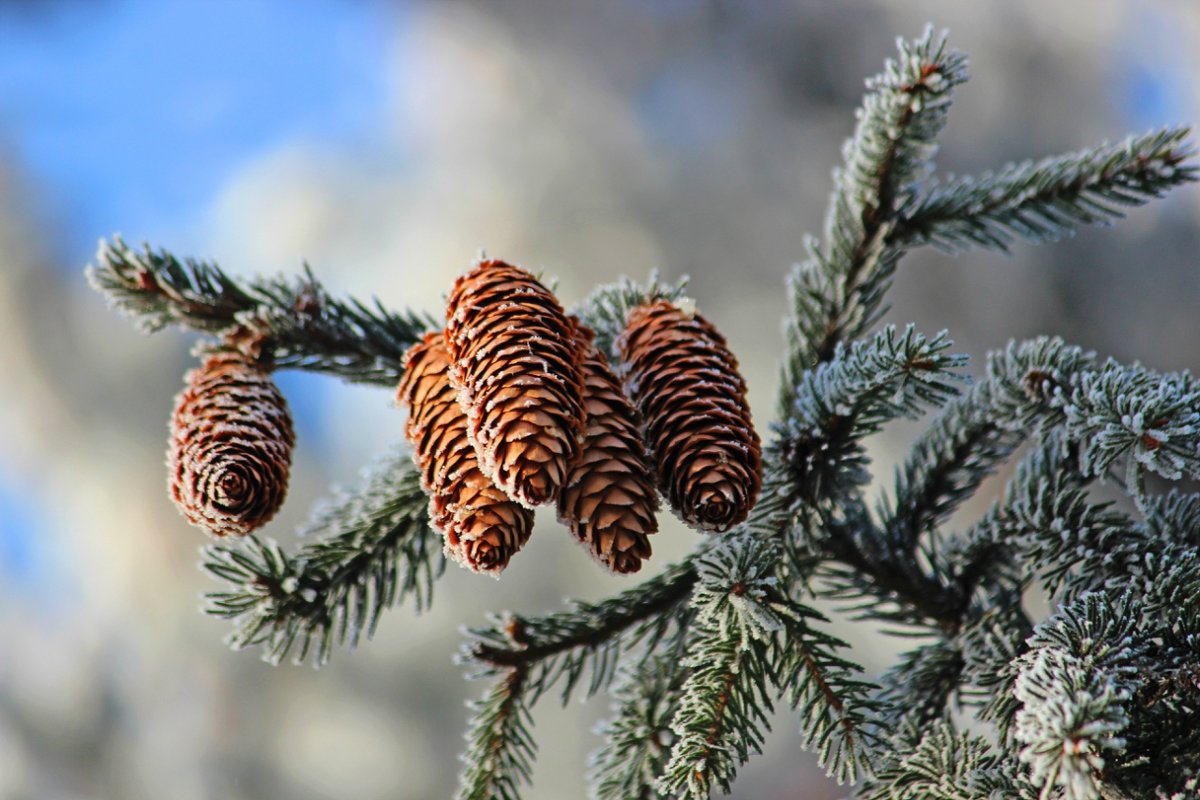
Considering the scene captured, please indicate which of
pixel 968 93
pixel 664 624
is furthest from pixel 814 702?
pixel 968 93

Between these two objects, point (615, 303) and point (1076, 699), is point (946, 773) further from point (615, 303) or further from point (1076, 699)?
point (615, 303)

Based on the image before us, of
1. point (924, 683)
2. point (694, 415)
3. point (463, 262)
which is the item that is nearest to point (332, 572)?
point (694, 415)

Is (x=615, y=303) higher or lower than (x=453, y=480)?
higher

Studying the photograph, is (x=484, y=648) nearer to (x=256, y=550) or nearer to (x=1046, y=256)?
(x=256, y=550)

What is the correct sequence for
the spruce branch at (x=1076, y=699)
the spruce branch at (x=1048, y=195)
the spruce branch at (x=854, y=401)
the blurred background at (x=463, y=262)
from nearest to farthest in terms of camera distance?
the spruce branch at (x=1076, y=699) < the spruce branch at (x=854, y=401) < the spruce branch at (x=1048, y=195) < the blurred background at (x=463, y=262)

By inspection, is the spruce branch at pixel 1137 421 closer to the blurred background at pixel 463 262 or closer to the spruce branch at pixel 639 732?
the spruce branch at pixel 639 732

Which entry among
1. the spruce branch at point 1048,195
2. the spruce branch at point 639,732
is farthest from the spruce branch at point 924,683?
the spruce branch at point 1048,195
